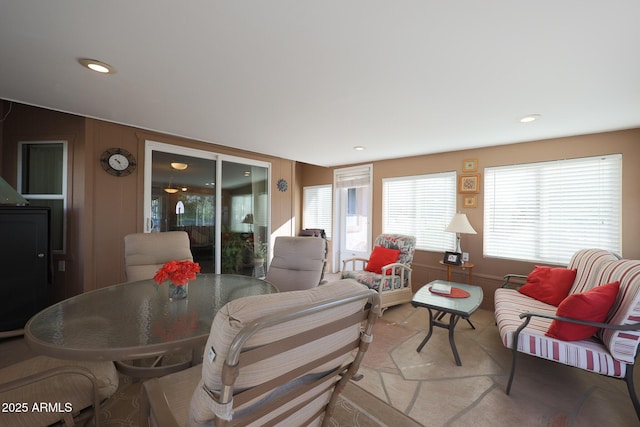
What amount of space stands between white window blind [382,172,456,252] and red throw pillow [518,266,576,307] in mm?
1233

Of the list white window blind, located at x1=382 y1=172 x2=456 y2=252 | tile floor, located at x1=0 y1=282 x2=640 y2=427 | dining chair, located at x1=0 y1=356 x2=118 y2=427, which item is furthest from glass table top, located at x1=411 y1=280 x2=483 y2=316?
dining chair, located at x1=0 y1=356 x2=118 y2=427

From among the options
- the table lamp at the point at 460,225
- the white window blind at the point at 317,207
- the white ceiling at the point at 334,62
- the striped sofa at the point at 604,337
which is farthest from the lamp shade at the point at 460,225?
the white window blind at the point at 317,207

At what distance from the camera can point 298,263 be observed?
2586 millimetres

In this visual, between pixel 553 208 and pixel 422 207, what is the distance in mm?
1640

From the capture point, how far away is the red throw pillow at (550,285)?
2596 millimetres

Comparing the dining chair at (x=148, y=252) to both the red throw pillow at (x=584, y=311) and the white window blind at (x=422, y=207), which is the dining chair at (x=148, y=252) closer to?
the red throw pillow at (x=584, y=311)

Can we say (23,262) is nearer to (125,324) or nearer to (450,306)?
(125,324)

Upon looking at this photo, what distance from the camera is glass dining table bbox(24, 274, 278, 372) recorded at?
108cm

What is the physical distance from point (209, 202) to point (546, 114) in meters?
4.27

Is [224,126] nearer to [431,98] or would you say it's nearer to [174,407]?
[431,98]

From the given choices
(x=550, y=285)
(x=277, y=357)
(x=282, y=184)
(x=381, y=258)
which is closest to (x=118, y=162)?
(x=282, y=184)

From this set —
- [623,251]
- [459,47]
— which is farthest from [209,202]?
[623,251]

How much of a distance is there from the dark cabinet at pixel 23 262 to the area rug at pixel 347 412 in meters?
1.63

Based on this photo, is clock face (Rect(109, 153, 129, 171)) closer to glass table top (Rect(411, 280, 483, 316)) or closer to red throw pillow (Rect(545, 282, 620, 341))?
glass table top (Rect(411, 280, 483, 316))
